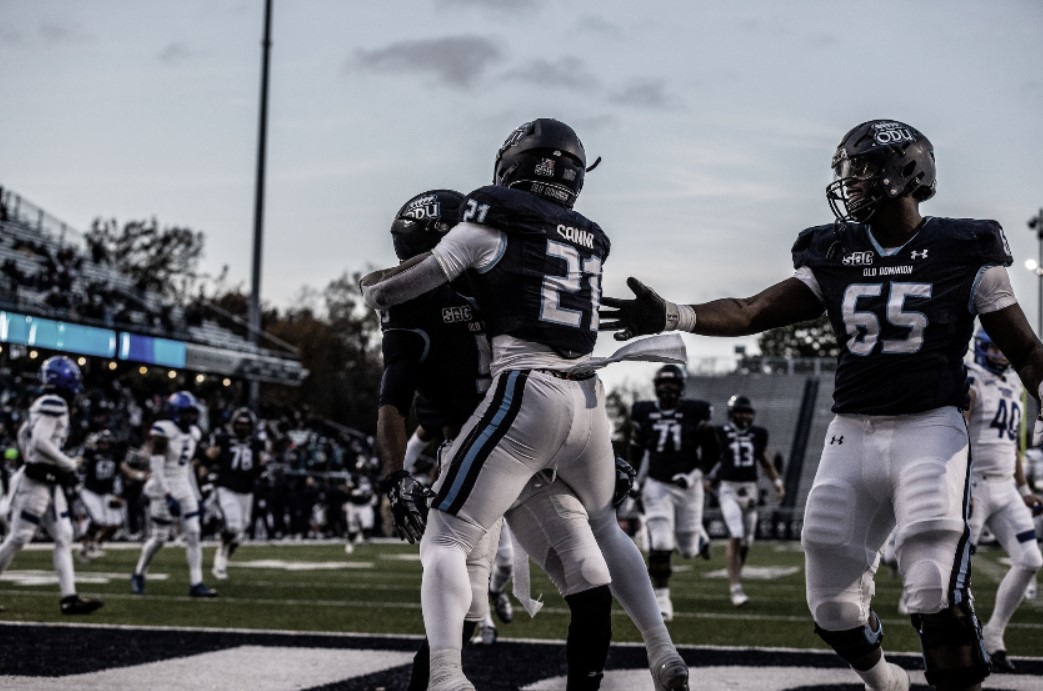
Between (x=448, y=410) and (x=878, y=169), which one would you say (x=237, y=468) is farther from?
(x=878, y=169)

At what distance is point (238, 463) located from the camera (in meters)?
15.7

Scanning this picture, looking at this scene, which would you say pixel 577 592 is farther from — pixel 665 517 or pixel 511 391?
pixel 665 517

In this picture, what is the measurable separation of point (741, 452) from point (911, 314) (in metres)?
10.3

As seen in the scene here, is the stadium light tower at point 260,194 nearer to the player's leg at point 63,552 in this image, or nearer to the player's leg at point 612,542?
the player's leg at point 63,552

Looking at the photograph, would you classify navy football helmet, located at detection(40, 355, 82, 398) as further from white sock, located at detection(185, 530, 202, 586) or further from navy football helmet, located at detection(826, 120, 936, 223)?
navy football helmet, located at detection(826, 120, 936, 223)

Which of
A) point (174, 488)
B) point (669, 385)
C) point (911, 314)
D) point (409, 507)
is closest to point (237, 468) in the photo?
point (174, 488)

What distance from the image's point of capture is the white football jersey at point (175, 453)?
13797 millimetres

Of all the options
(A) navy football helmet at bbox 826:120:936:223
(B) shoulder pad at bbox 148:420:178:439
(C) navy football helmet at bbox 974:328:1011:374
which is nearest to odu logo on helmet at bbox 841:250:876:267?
(A) navy football helmet at bbox 826:120:936:223

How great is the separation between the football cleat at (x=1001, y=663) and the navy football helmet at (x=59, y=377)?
21.3 feet

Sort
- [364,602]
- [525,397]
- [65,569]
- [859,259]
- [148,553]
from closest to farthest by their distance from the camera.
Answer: [525,397], [859,259], [65,569], [364,602], [148,553]

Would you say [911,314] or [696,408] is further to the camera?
[696,408]

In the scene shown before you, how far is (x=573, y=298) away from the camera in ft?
15.3

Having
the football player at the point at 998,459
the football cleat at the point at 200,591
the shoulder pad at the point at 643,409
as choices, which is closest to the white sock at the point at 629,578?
the football player at the point at 998,459

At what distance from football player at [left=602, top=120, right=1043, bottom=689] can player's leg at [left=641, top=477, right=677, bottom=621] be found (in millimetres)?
5724
